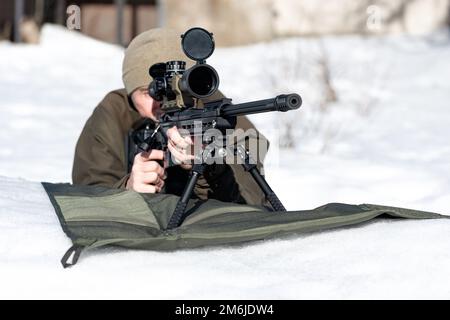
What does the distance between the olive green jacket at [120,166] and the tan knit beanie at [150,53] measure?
0.65ft

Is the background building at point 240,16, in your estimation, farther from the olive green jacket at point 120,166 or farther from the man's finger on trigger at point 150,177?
the man's finger on trigger at point 150,177

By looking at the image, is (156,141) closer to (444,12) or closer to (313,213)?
(313,213)

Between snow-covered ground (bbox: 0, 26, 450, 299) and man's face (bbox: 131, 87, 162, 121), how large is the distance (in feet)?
1.64

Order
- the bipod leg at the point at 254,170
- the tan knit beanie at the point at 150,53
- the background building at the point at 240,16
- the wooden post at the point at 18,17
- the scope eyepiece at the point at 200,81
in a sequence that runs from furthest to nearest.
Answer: the background building at the point at 240,16
the wooden post at the point at 18,17
the tan knit beanie at the point at 150,53
the bipod leg at the point at 254,170
the scope eyepiece at the point at 200,81

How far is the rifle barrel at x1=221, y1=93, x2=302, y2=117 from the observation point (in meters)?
2.44

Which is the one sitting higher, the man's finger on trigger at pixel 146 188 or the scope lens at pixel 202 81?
the scope lens at pixel 202 81

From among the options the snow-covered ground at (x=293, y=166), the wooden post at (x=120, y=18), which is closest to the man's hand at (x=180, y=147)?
the snow-covered ground at (x=293, y=166)

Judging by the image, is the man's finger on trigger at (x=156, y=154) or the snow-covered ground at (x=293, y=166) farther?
the man's finger on trigger at (x=156, y=154)

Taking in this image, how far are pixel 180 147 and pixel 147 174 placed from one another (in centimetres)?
30

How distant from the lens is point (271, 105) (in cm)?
249

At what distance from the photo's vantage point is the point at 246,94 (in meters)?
9.59

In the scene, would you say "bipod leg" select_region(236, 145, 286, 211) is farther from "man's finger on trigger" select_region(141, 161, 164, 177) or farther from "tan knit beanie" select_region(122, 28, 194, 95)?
"tan knit beanie" select_region(122, 28, 194, 95)

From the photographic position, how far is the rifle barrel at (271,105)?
8.01 feet
